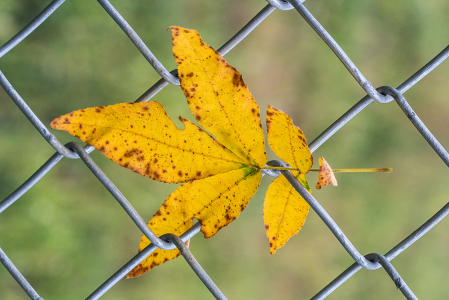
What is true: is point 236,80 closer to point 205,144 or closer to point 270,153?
point 205,144

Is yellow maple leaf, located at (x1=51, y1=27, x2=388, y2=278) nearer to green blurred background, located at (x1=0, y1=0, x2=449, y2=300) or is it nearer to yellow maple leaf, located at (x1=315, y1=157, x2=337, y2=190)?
yellow maple leaf, located at (x1=315, y1=157, x2=337, y2=190)

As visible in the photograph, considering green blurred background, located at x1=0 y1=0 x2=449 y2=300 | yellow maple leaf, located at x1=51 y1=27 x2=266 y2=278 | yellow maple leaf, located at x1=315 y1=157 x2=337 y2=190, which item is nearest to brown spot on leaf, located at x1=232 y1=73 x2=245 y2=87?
yellow maple leaf, located at x1=51 y1=27 x2=266 y2=278

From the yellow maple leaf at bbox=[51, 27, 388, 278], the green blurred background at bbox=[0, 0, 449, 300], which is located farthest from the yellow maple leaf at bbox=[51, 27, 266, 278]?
the green blurred background at bbox=[0, 0, 449, 300]

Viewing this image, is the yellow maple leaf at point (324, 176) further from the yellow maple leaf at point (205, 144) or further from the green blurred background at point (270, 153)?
the green blurred background at point (270, 153)

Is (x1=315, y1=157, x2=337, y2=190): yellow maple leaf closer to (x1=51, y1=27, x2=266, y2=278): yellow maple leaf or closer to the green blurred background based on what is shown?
(x1=51, y1=27, x2=266, y2=278): yellow maple leaf

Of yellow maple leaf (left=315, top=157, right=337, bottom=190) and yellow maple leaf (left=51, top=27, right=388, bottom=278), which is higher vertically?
yellow maple leaf (left=51, top=27, right=388, bottom=278)

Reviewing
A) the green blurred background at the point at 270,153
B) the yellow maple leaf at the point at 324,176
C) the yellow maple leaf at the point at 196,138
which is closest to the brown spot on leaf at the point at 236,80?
the yellow maple leaf at the point at 196,138

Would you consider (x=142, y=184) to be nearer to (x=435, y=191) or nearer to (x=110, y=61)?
(x=110, y=61)

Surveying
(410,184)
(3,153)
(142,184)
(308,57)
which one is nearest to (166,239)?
(142,184)

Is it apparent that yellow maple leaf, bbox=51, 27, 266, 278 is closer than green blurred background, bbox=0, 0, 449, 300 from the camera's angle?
Yes
